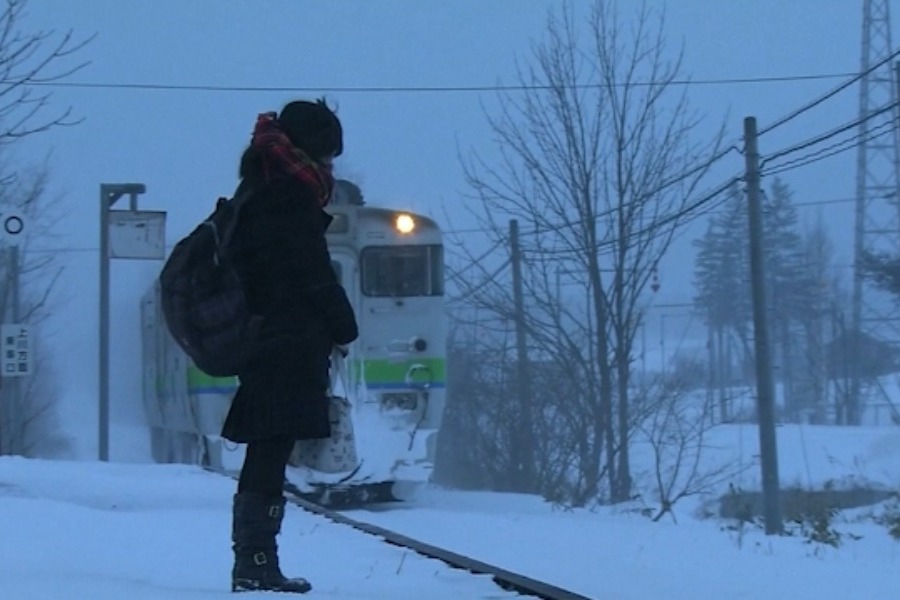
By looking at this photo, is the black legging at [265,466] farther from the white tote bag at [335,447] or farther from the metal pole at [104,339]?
the metal pole at [104,339]

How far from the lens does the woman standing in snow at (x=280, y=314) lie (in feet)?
15.1

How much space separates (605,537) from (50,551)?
3856 millimetres

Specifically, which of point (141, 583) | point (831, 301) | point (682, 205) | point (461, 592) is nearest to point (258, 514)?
point (141, 583)

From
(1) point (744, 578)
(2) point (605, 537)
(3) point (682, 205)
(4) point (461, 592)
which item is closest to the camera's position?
(4) point (461, 592)

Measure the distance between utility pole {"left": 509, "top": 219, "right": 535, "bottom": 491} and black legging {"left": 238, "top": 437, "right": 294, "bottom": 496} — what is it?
1734cm

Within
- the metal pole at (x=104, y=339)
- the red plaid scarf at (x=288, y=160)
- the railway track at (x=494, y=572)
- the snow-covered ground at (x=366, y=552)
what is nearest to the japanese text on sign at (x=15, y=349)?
the metal pole at (x=104, y=339)

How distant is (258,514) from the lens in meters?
4.73

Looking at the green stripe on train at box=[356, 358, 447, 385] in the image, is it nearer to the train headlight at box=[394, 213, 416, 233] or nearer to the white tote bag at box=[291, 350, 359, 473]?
the train headlight at box=[394, 213, 416, 233]

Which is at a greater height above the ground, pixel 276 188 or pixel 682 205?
pixel 682 205

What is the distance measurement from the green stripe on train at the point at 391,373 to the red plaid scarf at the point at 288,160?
899 centimetres

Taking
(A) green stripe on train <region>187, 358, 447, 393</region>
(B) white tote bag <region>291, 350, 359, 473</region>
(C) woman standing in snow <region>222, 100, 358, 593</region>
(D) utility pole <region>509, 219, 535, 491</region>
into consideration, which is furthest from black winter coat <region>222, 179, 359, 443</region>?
(D) utility pole <region>509, 219, 535, 491</region>

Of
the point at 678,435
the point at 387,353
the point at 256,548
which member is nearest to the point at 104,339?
the point at 387,353

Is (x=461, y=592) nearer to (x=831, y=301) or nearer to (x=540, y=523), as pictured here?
(x=540, y=523)

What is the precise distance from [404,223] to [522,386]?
8.83 metres
